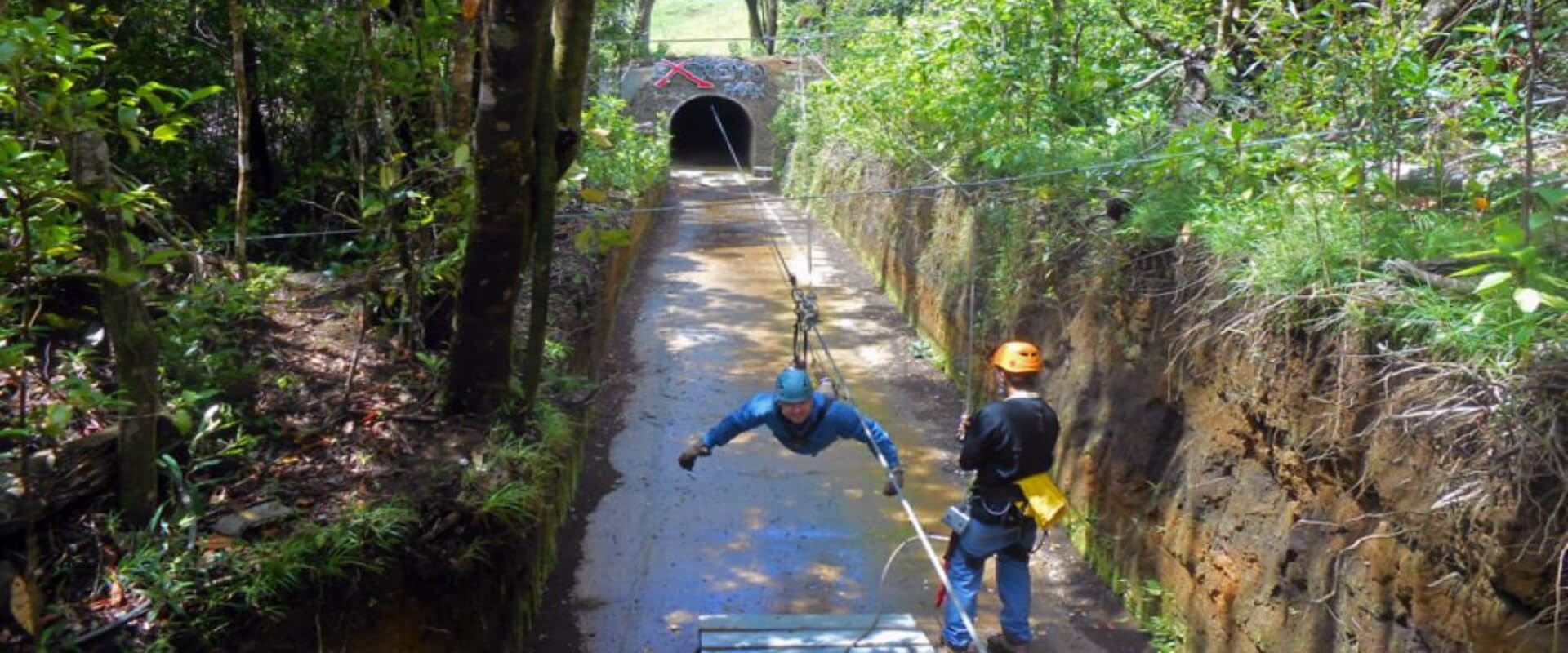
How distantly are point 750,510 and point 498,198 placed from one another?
2.87 metres

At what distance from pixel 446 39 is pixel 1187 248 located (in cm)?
431

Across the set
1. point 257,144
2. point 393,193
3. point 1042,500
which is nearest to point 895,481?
point 1042,500

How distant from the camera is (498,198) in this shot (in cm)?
555

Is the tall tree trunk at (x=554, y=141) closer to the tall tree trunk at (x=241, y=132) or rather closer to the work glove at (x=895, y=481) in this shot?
the tall tree trunk at (x=241, y=132)

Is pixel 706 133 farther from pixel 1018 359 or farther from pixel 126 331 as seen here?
pixel 126 331

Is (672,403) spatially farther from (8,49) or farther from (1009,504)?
(8,49)

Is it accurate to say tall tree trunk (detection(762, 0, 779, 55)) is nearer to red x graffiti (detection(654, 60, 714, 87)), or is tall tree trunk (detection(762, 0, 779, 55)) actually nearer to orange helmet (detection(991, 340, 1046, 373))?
red x graffiti (detection(654, 60, 714, 87))

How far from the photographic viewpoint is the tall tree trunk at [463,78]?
248 inches

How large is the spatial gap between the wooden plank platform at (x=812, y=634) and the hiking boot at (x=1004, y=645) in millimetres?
758

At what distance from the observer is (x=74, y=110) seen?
3.96 metres

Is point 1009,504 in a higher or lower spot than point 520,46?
lower

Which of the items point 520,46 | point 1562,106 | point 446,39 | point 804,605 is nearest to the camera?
point 520,46

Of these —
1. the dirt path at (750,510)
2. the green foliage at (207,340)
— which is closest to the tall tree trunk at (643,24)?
the dirt path at (750,510)

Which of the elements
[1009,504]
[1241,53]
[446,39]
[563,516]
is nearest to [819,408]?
[1009,504]
